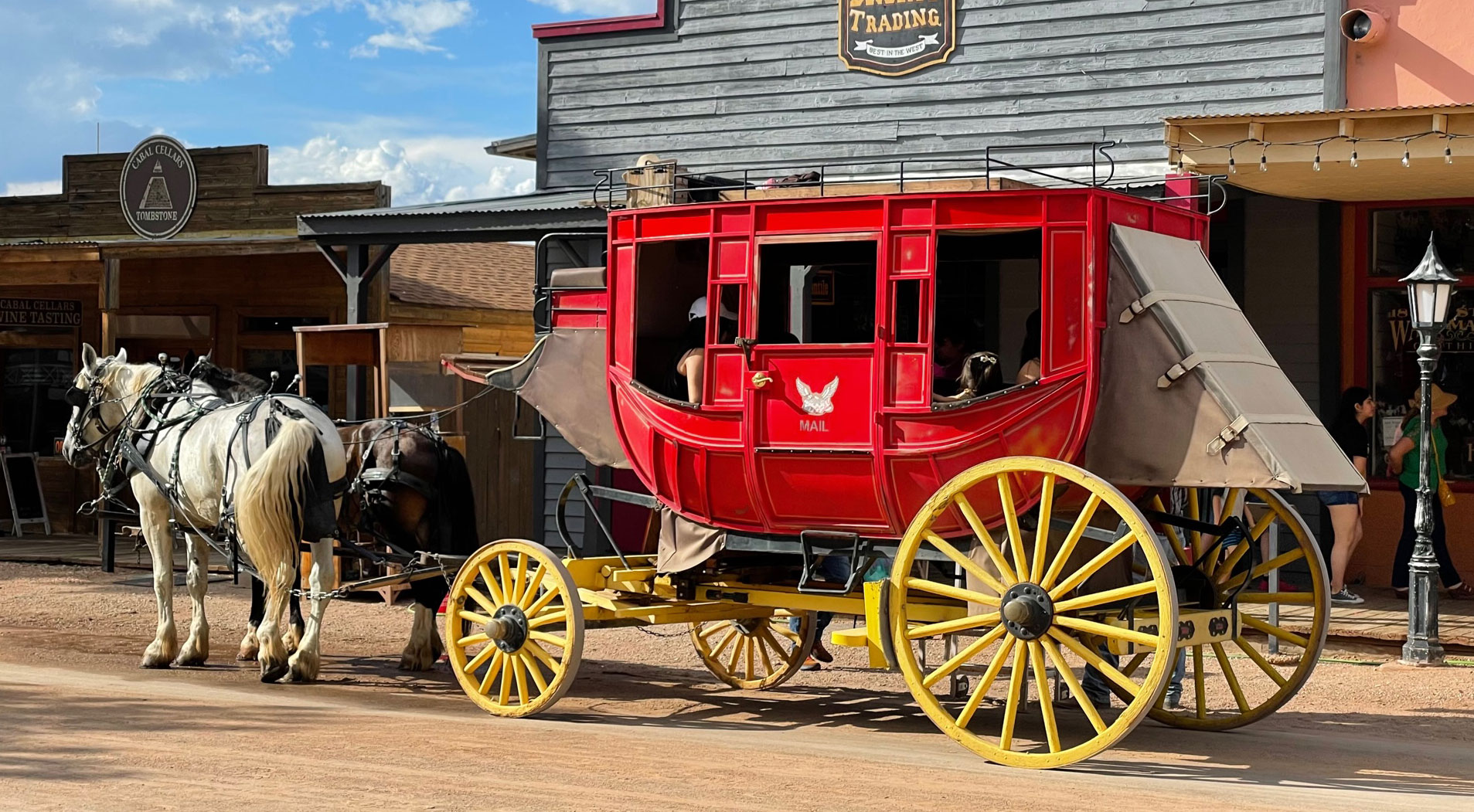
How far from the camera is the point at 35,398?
824 inches

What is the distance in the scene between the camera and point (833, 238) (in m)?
7.95

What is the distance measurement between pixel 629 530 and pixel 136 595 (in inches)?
180

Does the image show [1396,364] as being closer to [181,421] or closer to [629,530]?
[629,530]

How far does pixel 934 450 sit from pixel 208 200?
42.6ft

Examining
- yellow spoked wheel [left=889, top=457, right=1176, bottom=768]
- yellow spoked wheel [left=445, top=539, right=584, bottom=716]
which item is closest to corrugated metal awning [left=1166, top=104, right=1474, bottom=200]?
yellow spoked wheel [left=889, top=457, right=1176, bottom=768]

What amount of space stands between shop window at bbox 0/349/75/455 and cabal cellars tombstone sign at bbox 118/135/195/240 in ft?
10.2

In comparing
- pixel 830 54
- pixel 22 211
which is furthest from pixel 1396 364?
pixel 22 211

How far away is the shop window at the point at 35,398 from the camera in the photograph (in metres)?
20.9

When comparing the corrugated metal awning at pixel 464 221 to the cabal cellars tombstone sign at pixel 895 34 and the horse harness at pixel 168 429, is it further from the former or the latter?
the horse harness at pixel 168 429

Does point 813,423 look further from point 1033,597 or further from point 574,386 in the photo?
point 574,386

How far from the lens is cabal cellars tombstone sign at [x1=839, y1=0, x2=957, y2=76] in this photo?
1538 cm

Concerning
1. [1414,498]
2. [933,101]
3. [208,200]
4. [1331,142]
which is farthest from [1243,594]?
[208,200]

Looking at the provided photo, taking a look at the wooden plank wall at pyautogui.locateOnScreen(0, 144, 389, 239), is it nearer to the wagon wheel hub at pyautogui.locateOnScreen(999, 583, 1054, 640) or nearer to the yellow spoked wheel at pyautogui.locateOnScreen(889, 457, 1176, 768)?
the yellow spoked wheel at pyautogui.locateOnScreen(889, 457, 1176, 768)

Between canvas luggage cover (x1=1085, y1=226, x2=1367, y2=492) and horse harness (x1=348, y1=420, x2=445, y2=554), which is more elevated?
canvas luggage cover (x1=1085, y1=226, x2=1367, y2=492)
